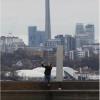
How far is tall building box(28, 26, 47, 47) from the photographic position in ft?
32.1

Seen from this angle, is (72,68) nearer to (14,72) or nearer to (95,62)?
(95,62)

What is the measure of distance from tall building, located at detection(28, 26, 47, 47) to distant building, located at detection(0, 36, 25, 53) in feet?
0.85

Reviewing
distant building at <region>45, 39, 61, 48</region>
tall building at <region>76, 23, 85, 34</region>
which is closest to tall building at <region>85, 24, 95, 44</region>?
tall building at <region>76, 23, 85, 34</region>

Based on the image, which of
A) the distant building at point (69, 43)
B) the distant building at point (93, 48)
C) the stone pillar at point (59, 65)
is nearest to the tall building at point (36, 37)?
the distant building at point (69, 43)

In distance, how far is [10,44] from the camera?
9.62 metres

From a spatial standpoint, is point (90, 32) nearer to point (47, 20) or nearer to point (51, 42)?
point (51, 42)

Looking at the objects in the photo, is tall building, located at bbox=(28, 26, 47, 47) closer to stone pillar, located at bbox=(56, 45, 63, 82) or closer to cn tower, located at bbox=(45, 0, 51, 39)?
cn tower, located at bbox=(45, 0, 51, 39)

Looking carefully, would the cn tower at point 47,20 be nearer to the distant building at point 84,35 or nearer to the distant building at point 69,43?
the distant building at point 69,43

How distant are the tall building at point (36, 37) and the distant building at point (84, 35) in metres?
0.85

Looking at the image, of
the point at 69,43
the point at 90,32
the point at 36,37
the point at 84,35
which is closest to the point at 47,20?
the point at 36,37

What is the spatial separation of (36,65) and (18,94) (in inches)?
101

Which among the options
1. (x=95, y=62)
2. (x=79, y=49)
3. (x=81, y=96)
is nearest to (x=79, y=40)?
(x=79, y=49)

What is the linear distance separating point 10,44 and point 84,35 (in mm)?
1882

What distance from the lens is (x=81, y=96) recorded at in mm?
7336
